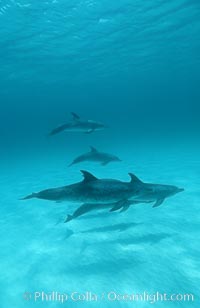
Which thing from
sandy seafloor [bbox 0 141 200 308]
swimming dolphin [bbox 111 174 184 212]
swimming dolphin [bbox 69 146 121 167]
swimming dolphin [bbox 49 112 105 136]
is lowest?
sandy seafloor [bbox 0 141 200 308]

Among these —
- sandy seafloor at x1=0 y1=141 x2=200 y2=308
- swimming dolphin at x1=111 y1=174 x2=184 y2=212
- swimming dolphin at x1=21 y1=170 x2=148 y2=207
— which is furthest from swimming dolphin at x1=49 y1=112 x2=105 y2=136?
swimming dolphin at x1=21 y1=170 x2=148 y2=207

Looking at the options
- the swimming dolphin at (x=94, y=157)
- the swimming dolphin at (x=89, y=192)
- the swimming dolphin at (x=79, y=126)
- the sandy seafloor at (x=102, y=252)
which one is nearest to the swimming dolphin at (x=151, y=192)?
the swimming dolphin at (x=89, y=192)

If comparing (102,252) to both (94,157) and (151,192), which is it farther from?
(94,157)

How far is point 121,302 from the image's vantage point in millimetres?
5098

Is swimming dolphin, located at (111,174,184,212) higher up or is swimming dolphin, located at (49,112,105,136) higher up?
swimming dolphin, located at (49,112,105,136)

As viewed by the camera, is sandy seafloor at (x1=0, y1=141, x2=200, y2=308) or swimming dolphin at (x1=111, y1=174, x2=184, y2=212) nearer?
sandy seafloor at (x1=0, y1=141, x2=200, y2=308)

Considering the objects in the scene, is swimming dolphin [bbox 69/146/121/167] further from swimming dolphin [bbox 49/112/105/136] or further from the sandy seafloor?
the sandy seafloor

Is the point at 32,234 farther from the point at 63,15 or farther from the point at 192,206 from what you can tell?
the point at 63,15

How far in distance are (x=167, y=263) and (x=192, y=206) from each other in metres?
4.09

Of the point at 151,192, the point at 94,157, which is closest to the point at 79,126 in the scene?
the point at 94,157

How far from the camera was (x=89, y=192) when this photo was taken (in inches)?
263

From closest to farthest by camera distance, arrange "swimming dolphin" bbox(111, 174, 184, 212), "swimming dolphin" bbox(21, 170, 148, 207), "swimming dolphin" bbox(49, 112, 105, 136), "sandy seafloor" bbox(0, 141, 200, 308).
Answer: "sandy seafloor" bbox(0, 141, 200, 308), "swimming dolphin" bbox(21, 170, 148, 207), "swimming dolphin" bbox(111, 174, 184, 212), "swimming dolphin" bbox(49, 112, 105, 136)

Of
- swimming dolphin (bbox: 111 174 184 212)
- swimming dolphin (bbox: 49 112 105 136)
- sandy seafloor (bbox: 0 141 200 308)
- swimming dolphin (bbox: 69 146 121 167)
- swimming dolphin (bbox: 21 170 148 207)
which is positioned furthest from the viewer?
swimming dolphin (bbox: 69 146 121 167)

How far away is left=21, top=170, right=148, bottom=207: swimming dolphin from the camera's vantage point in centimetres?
663
